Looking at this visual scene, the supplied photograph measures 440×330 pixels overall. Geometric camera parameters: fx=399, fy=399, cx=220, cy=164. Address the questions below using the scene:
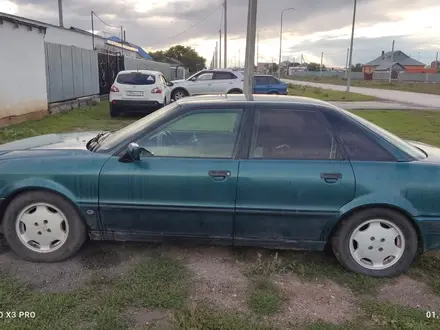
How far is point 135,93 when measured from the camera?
Answer: 12898 millimetres

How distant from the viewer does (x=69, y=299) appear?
9.37ft

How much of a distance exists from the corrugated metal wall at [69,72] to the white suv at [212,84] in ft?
11.6

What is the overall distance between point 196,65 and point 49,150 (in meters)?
80.3

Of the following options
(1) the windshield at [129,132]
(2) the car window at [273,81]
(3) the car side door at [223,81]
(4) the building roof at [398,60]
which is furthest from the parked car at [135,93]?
(4) the building roof at [398,60]

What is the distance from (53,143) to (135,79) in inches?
379

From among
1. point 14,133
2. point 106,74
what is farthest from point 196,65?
point 14,133

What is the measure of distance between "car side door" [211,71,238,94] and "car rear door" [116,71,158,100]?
14.1 feet

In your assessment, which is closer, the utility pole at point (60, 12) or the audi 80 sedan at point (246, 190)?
the audi 80 sedan at point (246, 190)

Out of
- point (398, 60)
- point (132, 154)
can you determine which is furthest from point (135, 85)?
point (398, 60)

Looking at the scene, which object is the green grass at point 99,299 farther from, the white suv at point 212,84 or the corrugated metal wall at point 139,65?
the corrugated metal wall at point 139,65

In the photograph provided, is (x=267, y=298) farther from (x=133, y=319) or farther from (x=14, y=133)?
(x=14, y=133)

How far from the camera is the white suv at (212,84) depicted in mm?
17062

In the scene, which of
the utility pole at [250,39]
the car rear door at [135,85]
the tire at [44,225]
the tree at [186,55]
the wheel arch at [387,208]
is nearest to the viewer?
the wheel arch at [387,208]

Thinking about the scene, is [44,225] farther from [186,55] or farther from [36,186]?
[186,55]
